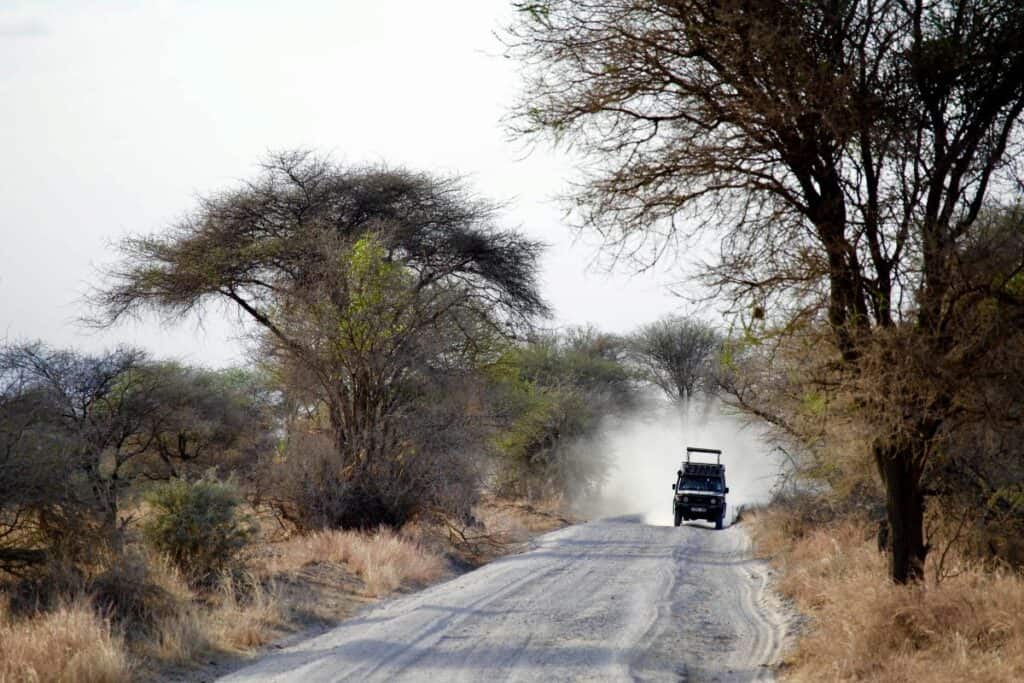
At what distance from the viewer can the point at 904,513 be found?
10.2 m

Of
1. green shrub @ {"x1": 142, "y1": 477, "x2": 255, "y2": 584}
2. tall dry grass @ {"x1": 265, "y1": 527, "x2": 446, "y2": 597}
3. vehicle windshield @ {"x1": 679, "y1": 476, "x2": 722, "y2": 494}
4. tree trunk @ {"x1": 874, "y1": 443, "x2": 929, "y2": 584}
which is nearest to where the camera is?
tree trunk @ {"x1": 874, "y1": 443, "x2": 929, "y2": 584}

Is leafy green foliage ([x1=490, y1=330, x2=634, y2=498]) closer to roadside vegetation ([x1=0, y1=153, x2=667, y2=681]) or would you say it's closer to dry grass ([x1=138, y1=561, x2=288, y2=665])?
roadside vegetation ([x1=0, y1=153, x2=667, y2=681])

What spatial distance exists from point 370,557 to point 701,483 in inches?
655

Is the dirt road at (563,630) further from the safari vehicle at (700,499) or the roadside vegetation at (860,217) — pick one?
the safari vehicle at (700,499)

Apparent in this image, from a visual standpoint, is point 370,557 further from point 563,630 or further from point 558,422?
point 558,422

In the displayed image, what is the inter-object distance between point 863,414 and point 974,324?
3.63 ft

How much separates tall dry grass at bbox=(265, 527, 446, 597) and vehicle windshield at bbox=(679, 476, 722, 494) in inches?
536

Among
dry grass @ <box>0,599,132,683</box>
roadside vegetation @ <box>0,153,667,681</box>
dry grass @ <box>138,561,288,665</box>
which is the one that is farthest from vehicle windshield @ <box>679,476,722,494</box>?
dry grass @ <box>0,599,132,683</box>

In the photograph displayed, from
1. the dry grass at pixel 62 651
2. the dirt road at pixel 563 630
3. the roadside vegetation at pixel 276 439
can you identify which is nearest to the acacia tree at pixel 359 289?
the roadside vegetation at pixel 276 439

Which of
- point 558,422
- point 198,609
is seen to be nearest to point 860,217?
point 198,609

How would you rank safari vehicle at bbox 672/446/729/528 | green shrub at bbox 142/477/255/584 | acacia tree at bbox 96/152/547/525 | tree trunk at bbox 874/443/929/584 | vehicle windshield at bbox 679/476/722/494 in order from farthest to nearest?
vehicle windshield at bbox 679/476/722/494, safari vehicle at bbox 672/446/729/528, acacia tree at bbox 96/152/547/525, green shrub at bbox 142/477/255/584, tree trunk at bbox 874/443/929/584

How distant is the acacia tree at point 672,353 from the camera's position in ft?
215

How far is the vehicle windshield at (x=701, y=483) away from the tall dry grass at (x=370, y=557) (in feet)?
44.6

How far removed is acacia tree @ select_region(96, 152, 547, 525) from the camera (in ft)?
77.4
